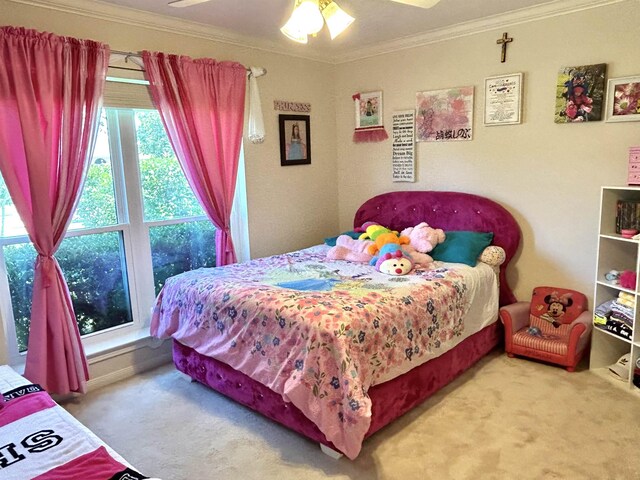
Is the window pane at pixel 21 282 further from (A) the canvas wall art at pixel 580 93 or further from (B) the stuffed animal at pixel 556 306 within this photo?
(A) the canvas wall art at pixel 580 93

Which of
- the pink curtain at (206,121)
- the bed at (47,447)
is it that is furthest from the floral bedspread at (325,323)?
A: the bed at (47,447)

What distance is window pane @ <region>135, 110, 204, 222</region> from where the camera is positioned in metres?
3.35

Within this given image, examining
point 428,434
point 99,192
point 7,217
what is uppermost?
point 99,192

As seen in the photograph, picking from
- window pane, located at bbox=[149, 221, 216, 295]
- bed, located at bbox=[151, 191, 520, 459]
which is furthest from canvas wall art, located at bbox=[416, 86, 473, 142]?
window pane, located at bbox=[149, 221, 216, 295]

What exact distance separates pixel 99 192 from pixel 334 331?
202cm

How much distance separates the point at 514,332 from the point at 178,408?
234 centimetres

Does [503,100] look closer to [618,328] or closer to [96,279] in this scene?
[618,328]

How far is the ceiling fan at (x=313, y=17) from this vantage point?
2014 millimetres

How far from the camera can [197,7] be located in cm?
297

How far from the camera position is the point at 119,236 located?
329 cm

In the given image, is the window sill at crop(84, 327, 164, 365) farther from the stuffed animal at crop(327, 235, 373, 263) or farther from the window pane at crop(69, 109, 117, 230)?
the stuffed animal at crop(327, 235, 373, 263)

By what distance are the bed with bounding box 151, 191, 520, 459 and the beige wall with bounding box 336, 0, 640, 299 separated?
0.72 feet

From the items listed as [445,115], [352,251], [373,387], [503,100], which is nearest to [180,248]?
[352,251]

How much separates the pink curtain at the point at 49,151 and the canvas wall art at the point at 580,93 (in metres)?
3.00
